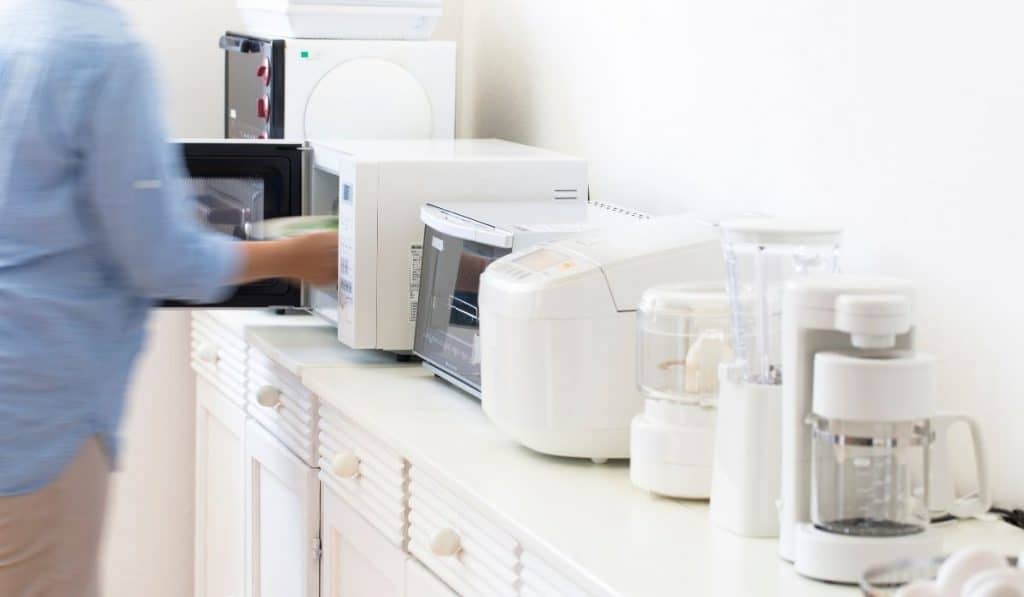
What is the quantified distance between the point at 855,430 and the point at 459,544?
0.53 meters

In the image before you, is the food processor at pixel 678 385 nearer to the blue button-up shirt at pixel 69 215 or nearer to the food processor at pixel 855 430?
the food processor at pixel 855 430

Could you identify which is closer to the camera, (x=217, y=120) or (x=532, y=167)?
(x=532, y=167)

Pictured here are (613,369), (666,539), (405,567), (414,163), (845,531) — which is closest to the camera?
(845,531)

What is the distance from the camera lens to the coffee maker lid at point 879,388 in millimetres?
1273

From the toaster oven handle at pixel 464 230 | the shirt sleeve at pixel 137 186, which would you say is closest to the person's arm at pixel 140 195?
the shirt sleeve at pixel 137 186

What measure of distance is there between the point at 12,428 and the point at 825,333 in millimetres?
953

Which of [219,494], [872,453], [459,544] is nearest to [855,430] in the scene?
[872,453]

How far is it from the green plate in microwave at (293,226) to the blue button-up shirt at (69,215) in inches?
20.0

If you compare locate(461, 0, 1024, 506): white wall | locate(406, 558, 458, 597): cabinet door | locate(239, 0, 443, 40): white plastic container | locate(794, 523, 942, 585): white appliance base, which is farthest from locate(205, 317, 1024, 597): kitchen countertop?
locate(239, 0, 443, 40): white plastic container

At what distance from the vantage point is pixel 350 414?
77.0 inches

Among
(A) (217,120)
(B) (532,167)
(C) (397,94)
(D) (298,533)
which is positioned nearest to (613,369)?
(B) (532,167)

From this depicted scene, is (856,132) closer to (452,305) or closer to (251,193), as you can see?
(452,305)

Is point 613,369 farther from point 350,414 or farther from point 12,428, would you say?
point 12,428

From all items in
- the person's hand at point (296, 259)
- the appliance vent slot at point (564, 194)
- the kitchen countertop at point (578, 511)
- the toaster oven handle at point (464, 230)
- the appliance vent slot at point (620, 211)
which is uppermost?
the appliance vent slot at point (564, 194)
